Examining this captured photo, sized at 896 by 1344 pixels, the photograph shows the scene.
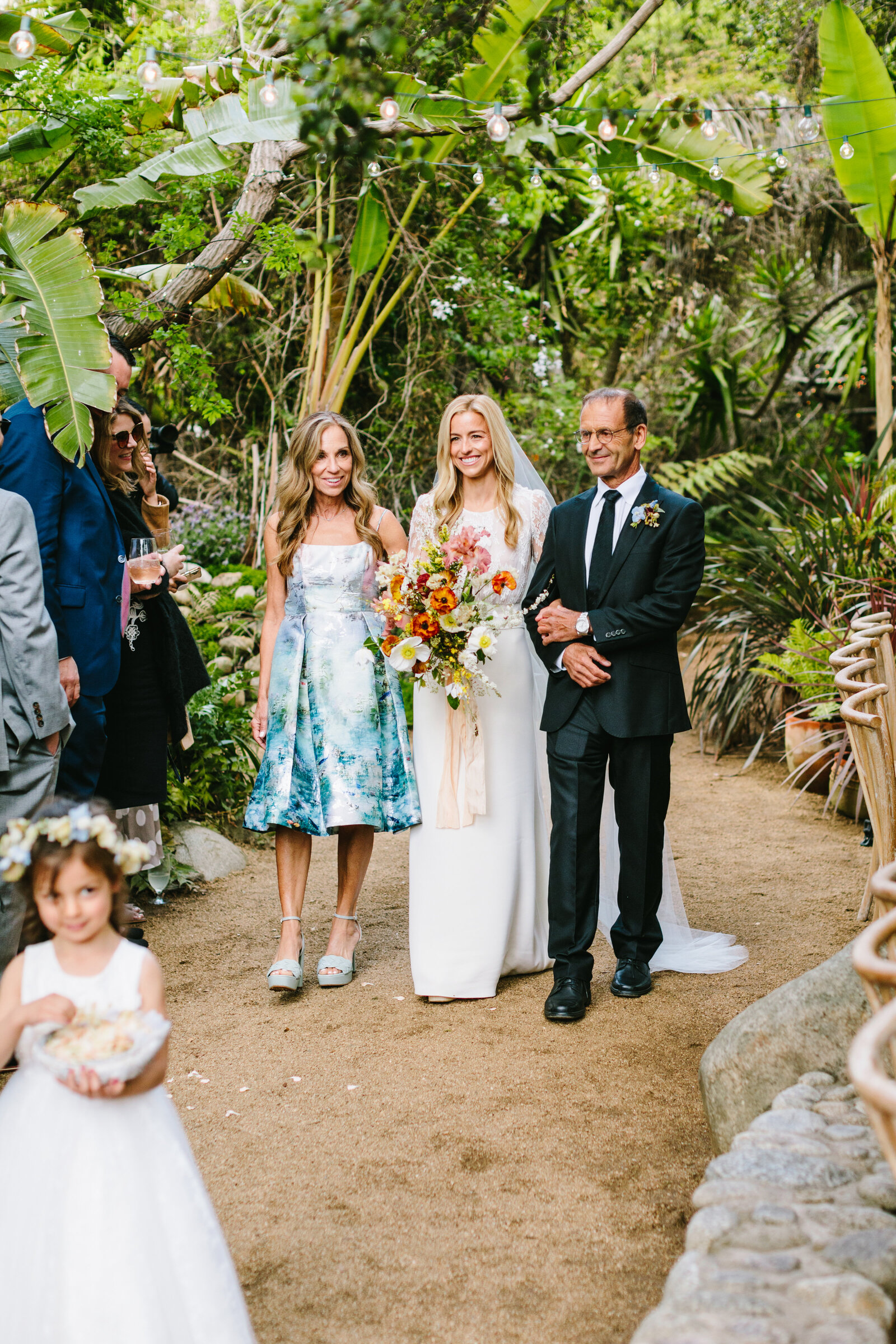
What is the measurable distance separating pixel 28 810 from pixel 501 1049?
5.64ft

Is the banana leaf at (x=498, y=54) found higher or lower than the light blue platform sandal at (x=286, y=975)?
higher

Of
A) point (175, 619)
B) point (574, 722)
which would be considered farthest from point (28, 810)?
point (574, 722)

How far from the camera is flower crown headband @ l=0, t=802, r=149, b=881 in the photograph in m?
2.04

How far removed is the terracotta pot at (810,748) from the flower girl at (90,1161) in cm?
577

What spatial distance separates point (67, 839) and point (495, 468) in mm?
2890

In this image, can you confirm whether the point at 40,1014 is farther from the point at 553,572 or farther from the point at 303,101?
the point at 553,572

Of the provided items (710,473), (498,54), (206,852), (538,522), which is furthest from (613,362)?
(538,522)

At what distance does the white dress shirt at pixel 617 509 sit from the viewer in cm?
425

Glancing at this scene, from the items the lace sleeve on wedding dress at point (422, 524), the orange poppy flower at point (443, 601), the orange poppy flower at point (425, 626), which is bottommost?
the orange poppy flower at point (425, 626)

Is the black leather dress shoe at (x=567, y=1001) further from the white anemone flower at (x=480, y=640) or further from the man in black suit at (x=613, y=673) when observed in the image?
the white anemone flower at (x=480, y=640)

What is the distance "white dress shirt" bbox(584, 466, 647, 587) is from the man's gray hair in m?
0.17

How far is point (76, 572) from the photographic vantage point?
160 inches

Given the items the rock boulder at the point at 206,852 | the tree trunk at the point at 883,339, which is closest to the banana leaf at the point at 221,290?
the rock boulder at the point at 206,852

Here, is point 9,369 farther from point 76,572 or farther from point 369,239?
point 369,239
